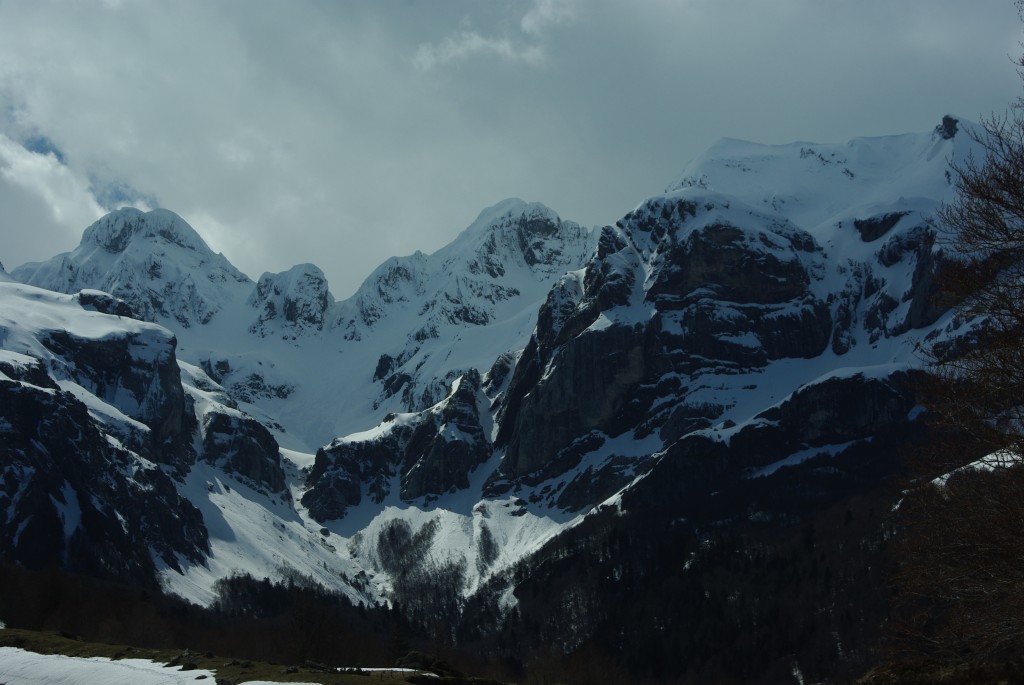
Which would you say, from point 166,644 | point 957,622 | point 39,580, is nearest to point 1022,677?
point 957,622

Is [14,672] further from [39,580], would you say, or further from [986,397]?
[39,580]

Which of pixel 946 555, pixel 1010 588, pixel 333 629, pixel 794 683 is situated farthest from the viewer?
pixel 794 683

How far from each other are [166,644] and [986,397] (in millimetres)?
107160

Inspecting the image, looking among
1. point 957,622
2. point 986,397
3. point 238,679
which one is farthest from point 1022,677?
point 238,679

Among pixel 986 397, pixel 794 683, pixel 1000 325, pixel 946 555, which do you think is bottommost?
pixel 794 683

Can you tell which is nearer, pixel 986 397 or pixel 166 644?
pixel 986 397

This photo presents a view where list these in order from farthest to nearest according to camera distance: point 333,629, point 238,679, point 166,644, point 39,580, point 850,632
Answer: point 850,632, point 39,580, point 333,629, point 166,644, point 238,679

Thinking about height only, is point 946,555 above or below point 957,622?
above

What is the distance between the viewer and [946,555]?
3403 cm

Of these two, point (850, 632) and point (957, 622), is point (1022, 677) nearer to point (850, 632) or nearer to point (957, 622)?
point (957, 622)

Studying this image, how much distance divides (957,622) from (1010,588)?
2015 mm

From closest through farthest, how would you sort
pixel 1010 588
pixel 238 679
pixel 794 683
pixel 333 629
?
pixel 1010 588
pixel 238 679
pixel 333 629
pixel 794 683

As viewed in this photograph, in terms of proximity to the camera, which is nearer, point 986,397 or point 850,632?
point 986,397

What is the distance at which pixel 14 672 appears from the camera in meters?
48.8
